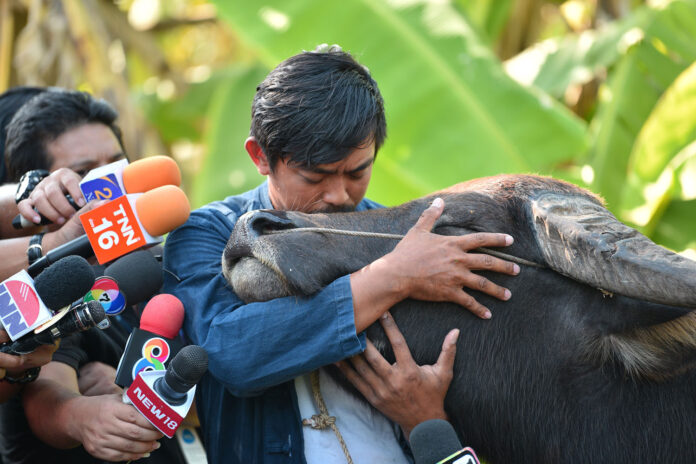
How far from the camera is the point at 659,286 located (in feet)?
5.72

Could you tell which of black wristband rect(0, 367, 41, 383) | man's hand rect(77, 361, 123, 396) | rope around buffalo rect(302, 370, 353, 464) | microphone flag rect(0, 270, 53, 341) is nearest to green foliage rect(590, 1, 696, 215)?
rope around buffalo rect(302, 370, 353, 464)

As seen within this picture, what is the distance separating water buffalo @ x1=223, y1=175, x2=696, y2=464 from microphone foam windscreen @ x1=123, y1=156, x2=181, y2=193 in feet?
1.54

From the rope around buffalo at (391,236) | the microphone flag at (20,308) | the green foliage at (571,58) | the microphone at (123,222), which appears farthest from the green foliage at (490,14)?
the microphone flag at (20,308)

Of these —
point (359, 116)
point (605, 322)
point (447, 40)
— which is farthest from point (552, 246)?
point (447, 40)

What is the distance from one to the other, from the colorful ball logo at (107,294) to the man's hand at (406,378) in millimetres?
658

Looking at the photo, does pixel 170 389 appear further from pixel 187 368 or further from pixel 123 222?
pixel 123 222

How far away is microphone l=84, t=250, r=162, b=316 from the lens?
2.08m

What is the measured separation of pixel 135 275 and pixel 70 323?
0.26 meters

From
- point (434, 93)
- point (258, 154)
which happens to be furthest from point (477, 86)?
Result: point (258, 154)

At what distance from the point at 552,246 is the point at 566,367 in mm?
333

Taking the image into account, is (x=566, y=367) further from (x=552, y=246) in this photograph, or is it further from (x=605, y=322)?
(x=552, y=246)

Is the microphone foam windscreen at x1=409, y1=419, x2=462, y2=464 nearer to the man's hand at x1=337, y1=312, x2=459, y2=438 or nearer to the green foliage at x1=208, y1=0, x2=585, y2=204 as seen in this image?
the man's hand at x1=337, y1=312, x2=459, y2=438

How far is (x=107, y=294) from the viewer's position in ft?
6.85

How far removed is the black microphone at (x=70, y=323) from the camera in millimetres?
1939
